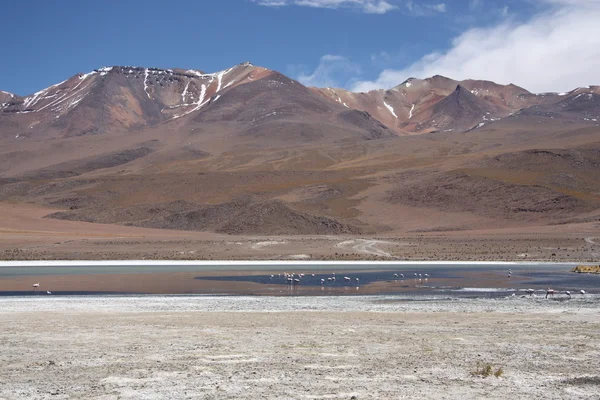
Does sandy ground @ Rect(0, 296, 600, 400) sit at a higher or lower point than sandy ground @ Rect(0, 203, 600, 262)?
lower

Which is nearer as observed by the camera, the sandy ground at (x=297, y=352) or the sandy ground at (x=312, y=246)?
the sandy ground at (x=297, y=352)

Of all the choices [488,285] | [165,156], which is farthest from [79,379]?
[165,156]

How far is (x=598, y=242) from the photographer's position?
224 ft

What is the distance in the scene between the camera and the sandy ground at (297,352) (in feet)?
38.4

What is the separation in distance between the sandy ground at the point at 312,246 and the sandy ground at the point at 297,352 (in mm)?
35702

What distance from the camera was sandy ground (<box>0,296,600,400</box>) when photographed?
11.7 meters

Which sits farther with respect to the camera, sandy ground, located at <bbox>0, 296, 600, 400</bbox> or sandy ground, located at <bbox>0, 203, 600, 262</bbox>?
sandy ground, located at <bbox>0, 203, 600, 262</bbox>

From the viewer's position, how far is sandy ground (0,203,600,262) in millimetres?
59778

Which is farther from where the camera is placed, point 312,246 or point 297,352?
point 312,246

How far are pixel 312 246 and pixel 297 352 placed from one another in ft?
169

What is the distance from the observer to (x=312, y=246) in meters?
66.6

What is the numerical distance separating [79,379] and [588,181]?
393ft

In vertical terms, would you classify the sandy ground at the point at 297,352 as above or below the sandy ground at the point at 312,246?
below

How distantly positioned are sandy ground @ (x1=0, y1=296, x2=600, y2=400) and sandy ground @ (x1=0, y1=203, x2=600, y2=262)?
117 feet
